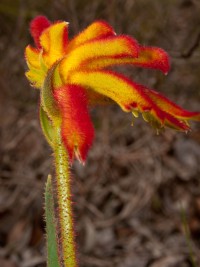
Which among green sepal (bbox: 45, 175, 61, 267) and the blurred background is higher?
the blurred background

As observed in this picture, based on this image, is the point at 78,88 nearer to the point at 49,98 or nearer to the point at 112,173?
the point at 49,98

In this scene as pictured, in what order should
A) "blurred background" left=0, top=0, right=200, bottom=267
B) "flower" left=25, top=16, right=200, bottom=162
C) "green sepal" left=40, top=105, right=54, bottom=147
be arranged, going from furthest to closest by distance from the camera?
1. "blurred background" left=0, top=0, right=200, bottom=267
2. "green sepal" left=40, top=105, right=54, bottom=147
3. "flower" left=25, top=16, right=200, bottom=162

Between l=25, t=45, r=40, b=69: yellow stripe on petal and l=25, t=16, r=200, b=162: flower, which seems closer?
l=25, t=16, r=200, b=162: flower

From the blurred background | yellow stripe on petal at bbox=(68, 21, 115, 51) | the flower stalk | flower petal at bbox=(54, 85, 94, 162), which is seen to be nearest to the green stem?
the flower stalk

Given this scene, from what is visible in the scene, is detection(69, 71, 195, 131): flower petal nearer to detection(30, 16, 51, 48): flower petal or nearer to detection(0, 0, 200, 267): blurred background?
detection(30, 16, 51, 48): flower petal

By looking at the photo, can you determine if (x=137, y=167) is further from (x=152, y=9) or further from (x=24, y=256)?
(x=152, y=9)

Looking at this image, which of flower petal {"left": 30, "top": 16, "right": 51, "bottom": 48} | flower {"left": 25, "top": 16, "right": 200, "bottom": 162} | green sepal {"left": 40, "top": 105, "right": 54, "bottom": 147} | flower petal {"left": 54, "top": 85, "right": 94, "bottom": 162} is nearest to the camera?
flower petal {"left": 54, "top": 85, "right": 94, "bottom": 162}

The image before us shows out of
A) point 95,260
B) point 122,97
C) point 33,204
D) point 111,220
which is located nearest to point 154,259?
point 95,260
